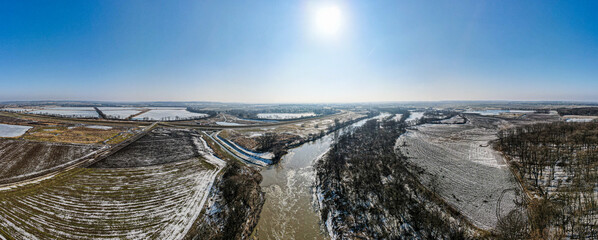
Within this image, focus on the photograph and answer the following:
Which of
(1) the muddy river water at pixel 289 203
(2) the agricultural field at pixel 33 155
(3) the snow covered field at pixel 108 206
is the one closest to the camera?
(3) the snow covered field at pixel 108 206

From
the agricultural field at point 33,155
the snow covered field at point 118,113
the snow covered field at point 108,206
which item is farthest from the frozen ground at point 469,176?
the snow covered field at point 118,113

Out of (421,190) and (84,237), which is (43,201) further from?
(421,190)

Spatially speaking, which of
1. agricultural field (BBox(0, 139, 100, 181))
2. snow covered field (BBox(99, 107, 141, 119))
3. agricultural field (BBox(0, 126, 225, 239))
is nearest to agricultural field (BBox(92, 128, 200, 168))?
agricultural field (BBox(0, 126, 225, 239))

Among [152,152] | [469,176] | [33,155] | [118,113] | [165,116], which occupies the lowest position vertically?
[469,176]

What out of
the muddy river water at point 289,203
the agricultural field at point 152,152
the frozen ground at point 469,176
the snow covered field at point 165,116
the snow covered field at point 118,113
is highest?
the snow covered field at point 118,113

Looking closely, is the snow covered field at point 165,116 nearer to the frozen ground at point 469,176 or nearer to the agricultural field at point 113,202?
the agricultural field at point 113,202

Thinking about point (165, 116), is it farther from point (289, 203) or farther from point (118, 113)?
point (289, 203)

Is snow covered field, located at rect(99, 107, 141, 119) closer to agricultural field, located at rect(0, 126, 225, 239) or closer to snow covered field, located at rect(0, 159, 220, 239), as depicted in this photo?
agricultural field, located at rect(0, 126, 225, 239)

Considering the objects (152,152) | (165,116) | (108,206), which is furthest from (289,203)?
(165,116)
